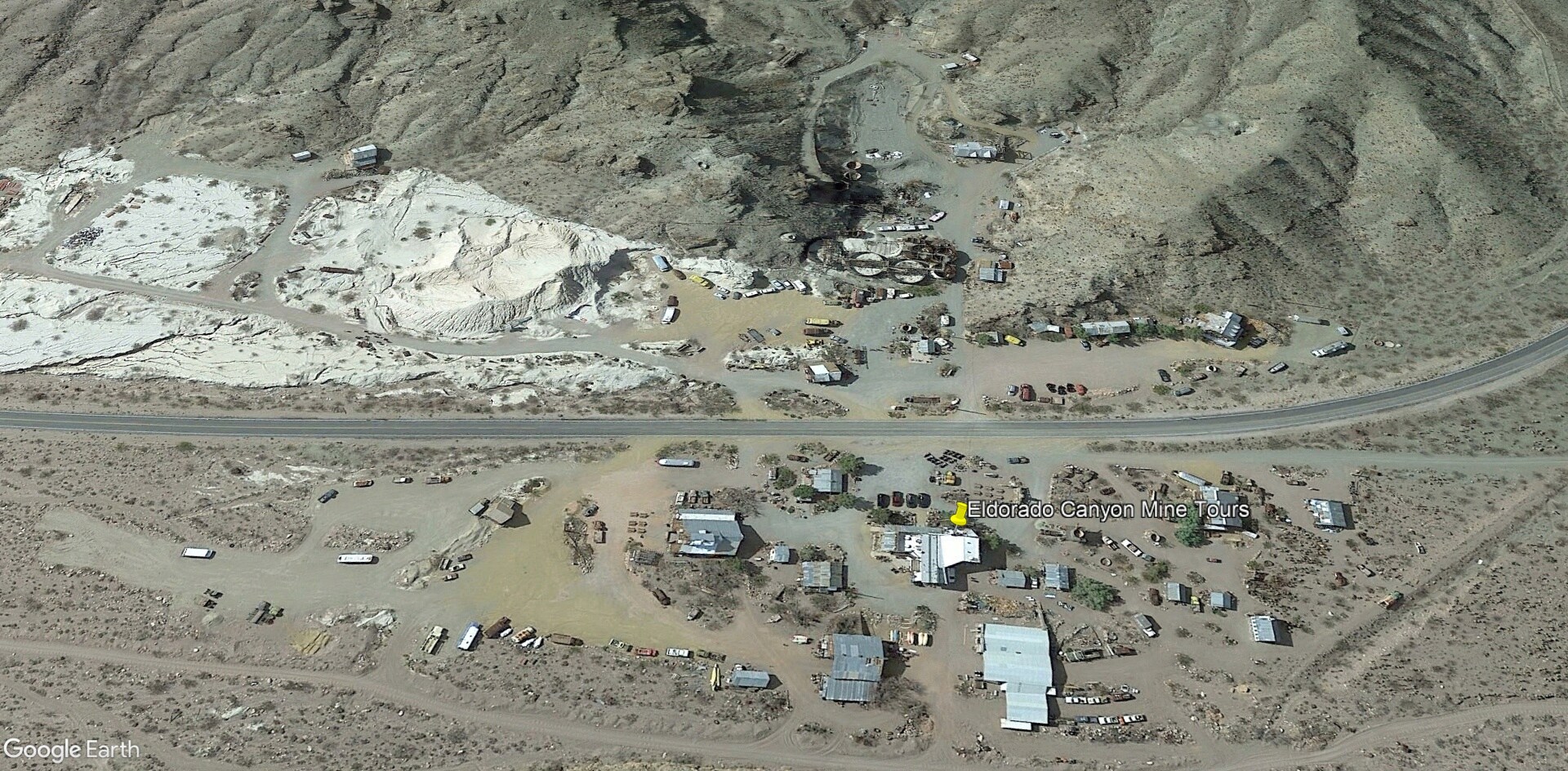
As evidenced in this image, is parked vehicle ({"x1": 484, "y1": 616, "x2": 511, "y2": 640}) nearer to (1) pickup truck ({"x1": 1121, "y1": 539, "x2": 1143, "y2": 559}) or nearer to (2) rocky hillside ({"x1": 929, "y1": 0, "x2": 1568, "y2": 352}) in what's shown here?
(1) pickup truck ({"x1": 1121, "y1": 539, "x2": 1143, "y2": 559})

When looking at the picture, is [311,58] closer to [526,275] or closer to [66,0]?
[66,0]

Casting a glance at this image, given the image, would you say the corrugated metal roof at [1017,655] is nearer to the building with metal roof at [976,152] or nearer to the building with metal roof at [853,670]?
the building with metal roof at [853,670]

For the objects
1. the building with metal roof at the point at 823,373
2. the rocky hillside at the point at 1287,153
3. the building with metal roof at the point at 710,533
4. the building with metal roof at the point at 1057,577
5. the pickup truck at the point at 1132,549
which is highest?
the rocky hillside at the point at 1287,153

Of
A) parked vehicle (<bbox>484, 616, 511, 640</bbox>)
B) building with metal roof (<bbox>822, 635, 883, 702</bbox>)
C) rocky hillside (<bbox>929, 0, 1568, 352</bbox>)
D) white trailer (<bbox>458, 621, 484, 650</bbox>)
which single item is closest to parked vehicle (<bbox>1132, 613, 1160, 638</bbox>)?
building with metal roof (<bbox>822, 635, 883, 702</bbox>)

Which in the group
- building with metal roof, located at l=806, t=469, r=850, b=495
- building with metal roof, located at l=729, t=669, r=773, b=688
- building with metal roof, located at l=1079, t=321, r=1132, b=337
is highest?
building with metal roof, located at l=1079, t=321, r=1132, b=337

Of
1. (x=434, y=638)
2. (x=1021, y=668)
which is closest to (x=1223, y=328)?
(x=1021, y=668)

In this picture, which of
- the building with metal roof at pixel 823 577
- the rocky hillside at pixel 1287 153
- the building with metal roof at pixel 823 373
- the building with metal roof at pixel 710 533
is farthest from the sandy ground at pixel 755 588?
the rocky hillside at pixel 1287 153

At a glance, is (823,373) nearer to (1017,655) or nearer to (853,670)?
(853,670)
